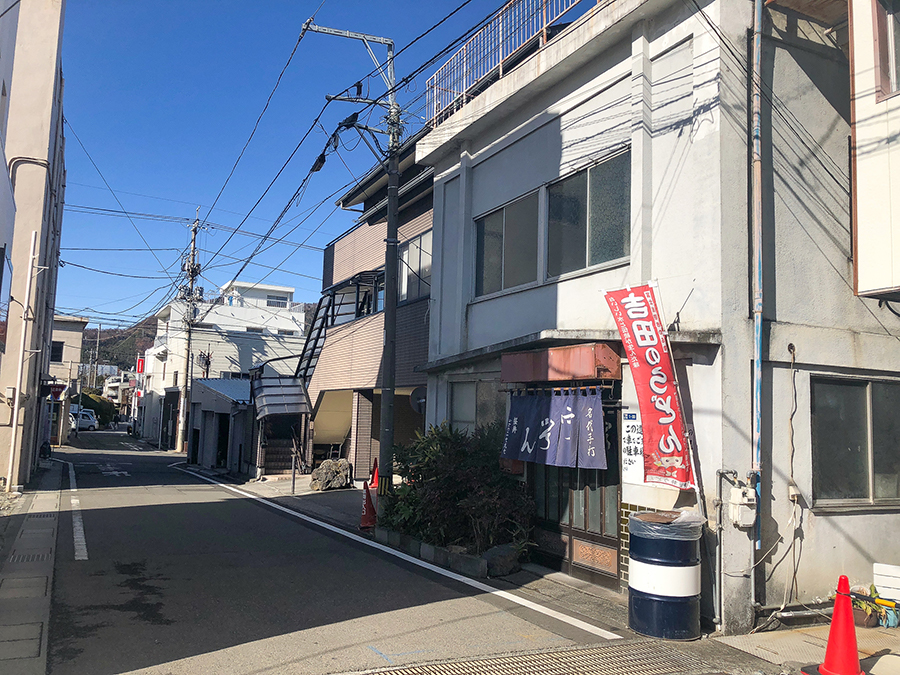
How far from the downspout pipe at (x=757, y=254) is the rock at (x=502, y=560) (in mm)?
3262

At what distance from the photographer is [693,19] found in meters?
8.30

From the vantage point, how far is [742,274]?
7625 millimetres

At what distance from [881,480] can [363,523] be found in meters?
8.52

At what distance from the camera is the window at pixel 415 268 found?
17.3 m

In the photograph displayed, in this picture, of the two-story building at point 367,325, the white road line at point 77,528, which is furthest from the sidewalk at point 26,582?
the two-story building at point 367,325

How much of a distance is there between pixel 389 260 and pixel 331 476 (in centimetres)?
884

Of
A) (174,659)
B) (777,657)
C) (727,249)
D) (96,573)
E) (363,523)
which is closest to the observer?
(174,659)

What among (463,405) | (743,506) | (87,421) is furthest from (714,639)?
(87,421)

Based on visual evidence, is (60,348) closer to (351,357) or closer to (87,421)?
(87,421)

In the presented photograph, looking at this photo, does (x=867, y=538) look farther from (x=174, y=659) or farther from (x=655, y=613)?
(x=174, y=659)

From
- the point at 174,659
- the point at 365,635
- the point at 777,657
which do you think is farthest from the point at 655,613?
the point at 174,659

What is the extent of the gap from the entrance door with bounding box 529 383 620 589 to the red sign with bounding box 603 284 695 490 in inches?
49.9

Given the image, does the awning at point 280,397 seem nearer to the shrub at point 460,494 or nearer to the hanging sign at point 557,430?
the shrub at point 460,494

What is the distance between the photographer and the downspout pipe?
7.32 meters
